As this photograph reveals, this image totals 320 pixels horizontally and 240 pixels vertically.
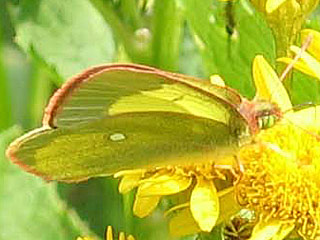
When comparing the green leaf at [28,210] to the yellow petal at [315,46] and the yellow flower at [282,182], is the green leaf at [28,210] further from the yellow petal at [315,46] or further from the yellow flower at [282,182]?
the yellow petal at [315,46]

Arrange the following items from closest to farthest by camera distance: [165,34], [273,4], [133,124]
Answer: [133,124], [273,4], [165,34]

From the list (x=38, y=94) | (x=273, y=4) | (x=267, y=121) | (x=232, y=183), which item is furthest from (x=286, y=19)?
(x=38, y=94)

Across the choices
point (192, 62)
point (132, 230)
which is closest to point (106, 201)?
point (192, 62)

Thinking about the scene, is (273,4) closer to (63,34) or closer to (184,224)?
(184,224)

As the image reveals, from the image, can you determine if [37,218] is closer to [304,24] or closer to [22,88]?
[304,24]

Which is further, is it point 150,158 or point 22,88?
point 22,88

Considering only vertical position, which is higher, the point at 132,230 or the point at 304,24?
the point at 304,24
